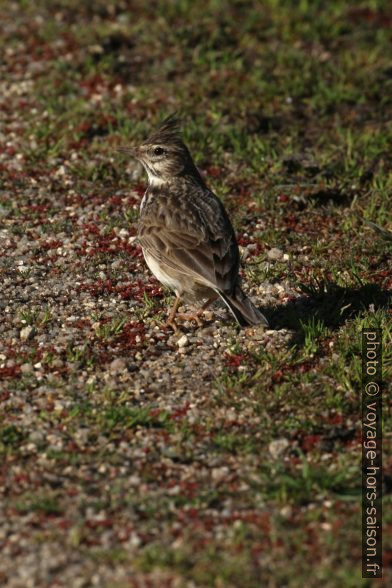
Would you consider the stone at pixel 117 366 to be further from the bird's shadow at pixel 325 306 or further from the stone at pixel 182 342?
the bird's shadow at pixel 325 306

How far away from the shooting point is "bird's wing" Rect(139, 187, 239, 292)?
7.98m

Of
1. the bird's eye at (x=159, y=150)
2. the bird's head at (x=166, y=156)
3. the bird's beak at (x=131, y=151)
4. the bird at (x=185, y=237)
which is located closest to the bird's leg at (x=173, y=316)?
the bird at (x=185, y=237)

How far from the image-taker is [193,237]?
8.34 meters

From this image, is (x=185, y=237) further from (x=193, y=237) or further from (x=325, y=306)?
(x=325, y=306)

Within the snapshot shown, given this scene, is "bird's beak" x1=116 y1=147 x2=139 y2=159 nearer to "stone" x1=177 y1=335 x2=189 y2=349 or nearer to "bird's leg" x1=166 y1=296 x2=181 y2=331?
"bird's leg" x1=166 y1=296 x2=181 y2=331

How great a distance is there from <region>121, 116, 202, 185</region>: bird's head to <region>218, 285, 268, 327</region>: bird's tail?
1.97 meters

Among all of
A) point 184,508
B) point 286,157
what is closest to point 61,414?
point 184,508

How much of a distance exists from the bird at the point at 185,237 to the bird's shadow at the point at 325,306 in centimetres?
60

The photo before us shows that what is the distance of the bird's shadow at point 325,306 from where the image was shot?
8.44 meters

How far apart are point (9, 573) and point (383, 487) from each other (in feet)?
7.71

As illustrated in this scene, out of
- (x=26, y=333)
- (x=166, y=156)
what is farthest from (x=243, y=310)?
(x=166, y=156)

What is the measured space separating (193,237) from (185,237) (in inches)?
2.8

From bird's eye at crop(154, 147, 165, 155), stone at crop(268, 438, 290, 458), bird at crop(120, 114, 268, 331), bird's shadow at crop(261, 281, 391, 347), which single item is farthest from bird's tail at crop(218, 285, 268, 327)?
bird's eye at crop(154, 147, 165, 155)

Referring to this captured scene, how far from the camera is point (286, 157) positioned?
11125 millimetres
